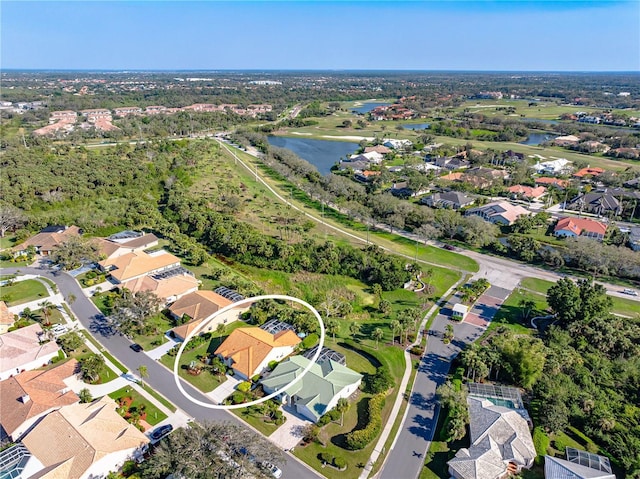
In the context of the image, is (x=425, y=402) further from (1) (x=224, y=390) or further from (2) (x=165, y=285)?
(2) (x=165, y=285)

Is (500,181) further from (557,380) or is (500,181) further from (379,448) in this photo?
(379,448)

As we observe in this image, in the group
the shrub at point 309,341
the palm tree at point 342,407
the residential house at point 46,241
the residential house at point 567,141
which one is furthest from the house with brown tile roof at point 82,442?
the residential house at point 567,141

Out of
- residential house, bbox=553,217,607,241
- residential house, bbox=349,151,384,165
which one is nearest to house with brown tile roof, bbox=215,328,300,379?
residential house, bbox=553,217,607,241

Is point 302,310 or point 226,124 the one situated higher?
point 226,124

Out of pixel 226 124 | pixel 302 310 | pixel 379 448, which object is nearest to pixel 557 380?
pixel 379 448

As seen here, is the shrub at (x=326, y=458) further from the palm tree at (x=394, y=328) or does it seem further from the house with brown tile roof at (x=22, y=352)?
the house with brown tile roof at (x=22, y=352)

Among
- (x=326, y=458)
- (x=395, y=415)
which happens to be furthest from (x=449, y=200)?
(x=326, y=458)
